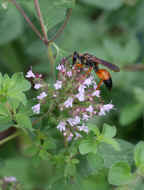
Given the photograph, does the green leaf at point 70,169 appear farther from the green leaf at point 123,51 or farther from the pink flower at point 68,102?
the green leaf at point 123,51

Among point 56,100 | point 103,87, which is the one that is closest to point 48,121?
point 56,100

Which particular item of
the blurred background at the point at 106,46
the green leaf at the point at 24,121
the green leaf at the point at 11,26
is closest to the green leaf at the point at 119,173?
the green leaf at the point at 24,121

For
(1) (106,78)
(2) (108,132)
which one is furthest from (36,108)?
(1) (106,78)

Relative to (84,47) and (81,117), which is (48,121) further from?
(84,47)

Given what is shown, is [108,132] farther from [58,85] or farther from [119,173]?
[58,85]

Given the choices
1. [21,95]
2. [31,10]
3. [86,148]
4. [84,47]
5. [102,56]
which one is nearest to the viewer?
[21,95]
